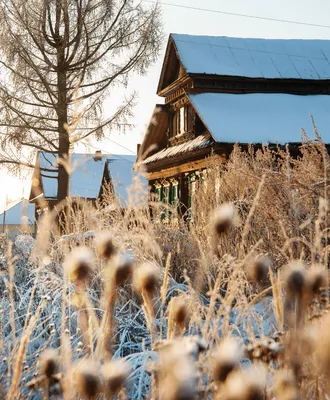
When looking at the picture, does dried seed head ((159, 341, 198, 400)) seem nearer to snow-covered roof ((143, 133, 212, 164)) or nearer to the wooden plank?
the wooden plank

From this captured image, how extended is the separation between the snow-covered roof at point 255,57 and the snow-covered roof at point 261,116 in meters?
0.74

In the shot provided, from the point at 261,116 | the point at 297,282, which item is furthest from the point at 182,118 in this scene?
the point at 297,282

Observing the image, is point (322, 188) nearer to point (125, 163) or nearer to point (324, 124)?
point (324, 124)

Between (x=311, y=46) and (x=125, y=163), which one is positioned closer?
(x=311, y=46)

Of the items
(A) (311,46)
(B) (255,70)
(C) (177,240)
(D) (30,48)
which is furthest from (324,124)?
(C) (177,240)

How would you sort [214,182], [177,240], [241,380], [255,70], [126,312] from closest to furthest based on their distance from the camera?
[241,380]
[126,312]
[177,240]
[214,182]
[255,70]

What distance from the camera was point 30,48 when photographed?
15.9m

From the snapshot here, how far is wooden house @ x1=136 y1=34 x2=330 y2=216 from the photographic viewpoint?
15.5 metres

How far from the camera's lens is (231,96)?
17.1 meters

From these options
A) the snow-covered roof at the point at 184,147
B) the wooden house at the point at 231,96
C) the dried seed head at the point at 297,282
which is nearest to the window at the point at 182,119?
the wooden house at the point at 231,96

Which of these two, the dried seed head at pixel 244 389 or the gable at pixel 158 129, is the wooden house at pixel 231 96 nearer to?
the gable at pixel 158 129

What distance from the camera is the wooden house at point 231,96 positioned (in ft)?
50.7

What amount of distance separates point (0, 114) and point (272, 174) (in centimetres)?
1245

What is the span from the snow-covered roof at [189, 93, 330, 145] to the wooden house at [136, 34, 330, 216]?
24mm
